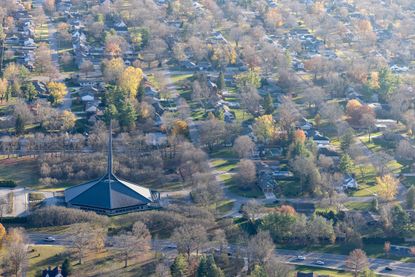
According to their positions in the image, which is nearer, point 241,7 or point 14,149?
point 14,149

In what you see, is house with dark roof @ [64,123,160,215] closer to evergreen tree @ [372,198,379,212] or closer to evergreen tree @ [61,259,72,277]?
evergreen tree @ [61,259,72,277]

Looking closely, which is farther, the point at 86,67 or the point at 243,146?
the point at 86,67

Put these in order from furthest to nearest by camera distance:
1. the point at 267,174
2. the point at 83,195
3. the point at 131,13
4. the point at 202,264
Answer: the point at 131,13
the point at 267,174
the point at 83,195
the point at 202,264

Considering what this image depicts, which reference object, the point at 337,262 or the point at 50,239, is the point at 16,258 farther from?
the point at 337,262

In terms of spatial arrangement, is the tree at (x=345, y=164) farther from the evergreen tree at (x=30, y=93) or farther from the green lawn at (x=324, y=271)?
the evergreen tree at (x=30, y=93)

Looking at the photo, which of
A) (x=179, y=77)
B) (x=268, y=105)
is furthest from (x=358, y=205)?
(x=179, y=77)

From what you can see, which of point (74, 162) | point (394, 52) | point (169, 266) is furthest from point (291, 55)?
point (169, 266)

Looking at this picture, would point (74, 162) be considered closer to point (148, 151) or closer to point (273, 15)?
point (148, 151)
